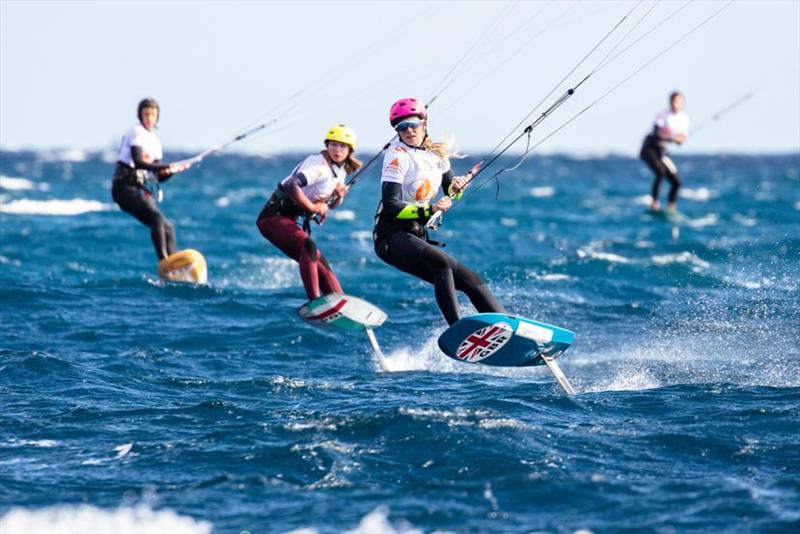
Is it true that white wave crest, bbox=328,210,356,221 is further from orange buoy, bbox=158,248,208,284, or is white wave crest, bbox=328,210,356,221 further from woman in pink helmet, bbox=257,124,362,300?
woman in pink helmet, bbox=257,124,362,300

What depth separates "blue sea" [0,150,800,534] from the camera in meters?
7.86

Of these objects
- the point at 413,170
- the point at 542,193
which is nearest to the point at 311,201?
the point at 413,170

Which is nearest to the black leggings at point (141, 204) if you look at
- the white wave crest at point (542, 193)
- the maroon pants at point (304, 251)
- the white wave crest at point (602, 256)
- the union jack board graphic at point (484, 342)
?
the maroon pants at point (304, 251)

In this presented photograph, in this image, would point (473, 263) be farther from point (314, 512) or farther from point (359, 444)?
point (314, 512)

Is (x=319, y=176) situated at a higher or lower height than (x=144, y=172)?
lower

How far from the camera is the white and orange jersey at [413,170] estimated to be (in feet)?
36.0

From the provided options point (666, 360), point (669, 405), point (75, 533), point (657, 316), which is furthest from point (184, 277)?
point (75, 533)

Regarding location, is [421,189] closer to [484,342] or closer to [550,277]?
[484,342]

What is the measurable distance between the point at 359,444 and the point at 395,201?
2569mm

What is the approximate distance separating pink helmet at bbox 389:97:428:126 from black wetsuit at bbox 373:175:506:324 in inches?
23.6

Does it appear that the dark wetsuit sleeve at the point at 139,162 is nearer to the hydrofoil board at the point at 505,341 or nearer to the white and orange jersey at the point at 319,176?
the white and orange jersey at the point at 319,176

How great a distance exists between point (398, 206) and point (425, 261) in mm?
524

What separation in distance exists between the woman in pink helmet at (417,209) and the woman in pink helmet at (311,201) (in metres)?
1.60

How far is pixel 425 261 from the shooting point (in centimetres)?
1091
